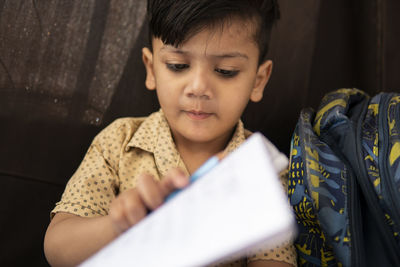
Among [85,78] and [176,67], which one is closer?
[176,67]

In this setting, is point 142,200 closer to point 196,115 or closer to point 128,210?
point 128,210

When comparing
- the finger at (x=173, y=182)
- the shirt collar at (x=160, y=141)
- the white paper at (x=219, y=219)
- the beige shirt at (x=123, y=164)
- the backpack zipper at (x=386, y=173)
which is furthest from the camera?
the shirt collar at (x=160, y=141)

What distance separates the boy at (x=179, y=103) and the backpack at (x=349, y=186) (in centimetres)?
9

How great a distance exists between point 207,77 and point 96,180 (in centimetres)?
25

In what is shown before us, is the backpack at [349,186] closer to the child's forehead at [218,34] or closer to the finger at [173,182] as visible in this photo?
the child's forehead at [218,34]

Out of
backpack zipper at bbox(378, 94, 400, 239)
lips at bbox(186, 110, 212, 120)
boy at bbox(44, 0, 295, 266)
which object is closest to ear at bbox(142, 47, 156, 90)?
boy at bbox(44, 0, 295, 266)

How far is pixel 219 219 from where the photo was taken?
11.9 inches

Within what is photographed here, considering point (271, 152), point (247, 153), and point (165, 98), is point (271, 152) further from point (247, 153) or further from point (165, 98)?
point (165, 98)

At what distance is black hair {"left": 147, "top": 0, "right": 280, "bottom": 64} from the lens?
0.71m

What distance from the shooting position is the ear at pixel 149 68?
84cm

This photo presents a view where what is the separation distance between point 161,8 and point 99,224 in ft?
1.26

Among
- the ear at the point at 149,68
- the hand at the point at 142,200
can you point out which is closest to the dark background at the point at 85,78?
the ear at the point at 149,68

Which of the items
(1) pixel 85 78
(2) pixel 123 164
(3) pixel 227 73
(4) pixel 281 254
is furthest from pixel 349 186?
(1) pixel 85 78

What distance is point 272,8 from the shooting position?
2.75 feet
